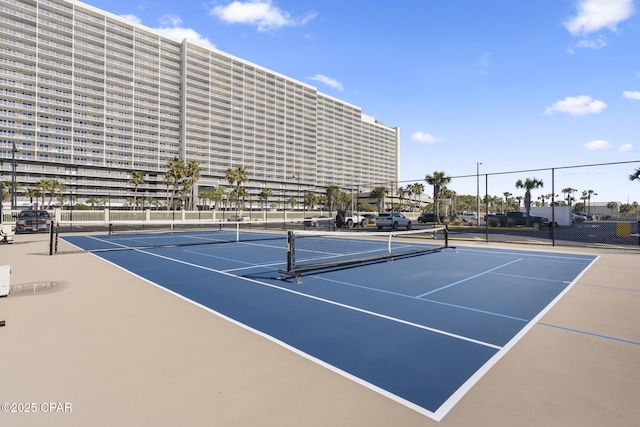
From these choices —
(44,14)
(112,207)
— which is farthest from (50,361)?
(44,14)

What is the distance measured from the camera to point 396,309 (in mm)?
6809

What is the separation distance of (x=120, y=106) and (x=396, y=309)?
422 feet

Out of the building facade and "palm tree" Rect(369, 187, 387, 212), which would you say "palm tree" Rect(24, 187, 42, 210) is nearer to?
the building facade

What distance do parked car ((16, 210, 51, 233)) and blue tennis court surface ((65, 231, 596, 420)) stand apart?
913 inches

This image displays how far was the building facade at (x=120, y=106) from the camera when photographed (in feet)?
310

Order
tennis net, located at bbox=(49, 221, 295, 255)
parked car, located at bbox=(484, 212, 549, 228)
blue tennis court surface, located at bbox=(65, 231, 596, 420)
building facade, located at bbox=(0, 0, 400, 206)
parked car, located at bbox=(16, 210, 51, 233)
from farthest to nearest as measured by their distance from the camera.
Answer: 1. building facade, located at bbox=(0, 0, 400, 206)
2. parked car, located at bbox=(484, 212, 549, 228)
3. parked car, located at bbox=(16, 210, 51, 233)
4. tennis net, located at bbox=(49, 221, 295, 255)
5. blue tennis court surface, located at bbox=(65, 231, 596, 420)

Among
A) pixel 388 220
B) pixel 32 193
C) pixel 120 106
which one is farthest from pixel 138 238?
pixel 120 106

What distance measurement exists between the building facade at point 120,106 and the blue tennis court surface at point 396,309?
91.9 metres

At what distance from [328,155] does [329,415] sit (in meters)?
184

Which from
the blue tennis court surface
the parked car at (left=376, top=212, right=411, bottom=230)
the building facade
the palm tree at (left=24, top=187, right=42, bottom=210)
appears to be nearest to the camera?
the blue tennis court surface

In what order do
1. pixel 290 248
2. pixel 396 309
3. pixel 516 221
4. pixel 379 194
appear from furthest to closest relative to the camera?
pixel 379 194
pixel 516 221
pixel 290 248
pixel 396 309

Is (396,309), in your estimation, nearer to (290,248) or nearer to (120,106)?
(290,248)

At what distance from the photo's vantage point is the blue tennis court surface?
4.14 meters

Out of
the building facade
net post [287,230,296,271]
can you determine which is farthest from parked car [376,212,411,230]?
the building facade
